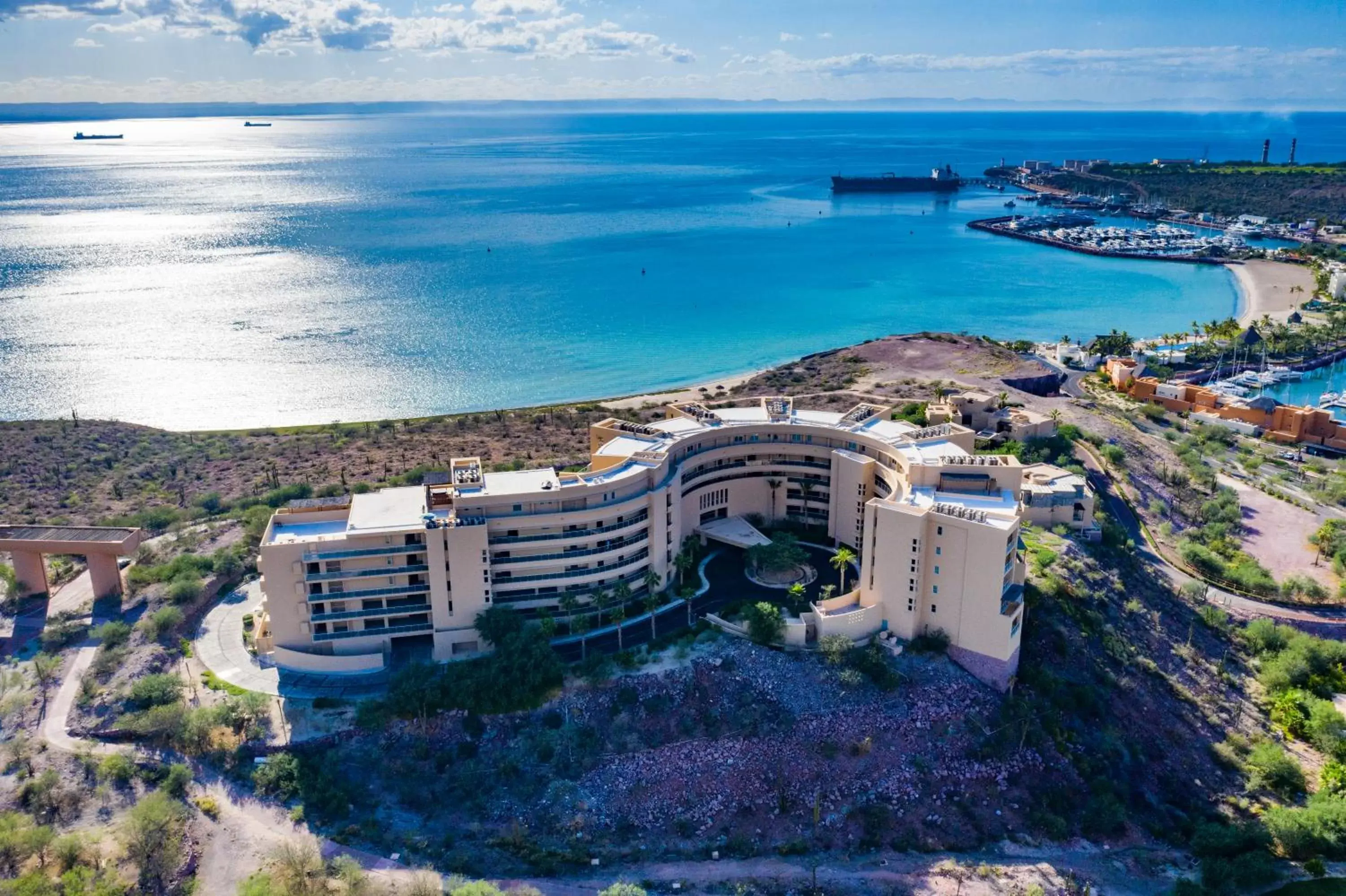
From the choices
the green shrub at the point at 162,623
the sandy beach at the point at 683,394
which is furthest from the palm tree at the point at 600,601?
the sandy beach at the point at 683,394

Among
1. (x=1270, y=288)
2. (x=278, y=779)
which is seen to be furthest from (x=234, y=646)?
(x=1270, y=288)

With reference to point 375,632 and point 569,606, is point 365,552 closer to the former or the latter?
point 375,632

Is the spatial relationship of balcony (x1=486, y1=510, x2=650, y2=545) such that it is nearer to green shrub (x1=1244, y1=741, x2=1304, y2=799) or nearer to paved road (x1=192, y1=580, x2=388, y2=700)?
paved road (x1=192, y1=580, x2=388, y2=700)

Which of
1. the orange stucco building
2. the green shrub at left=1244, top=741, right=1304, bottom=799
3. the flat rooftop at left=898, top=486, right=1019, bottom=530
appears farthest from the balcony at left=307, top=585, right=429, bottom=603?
the orange stucco building

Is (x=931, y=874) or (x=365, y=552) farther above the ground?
(x=365, y=552)

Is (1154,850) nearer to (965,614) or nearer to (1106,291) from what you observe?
(965,614)

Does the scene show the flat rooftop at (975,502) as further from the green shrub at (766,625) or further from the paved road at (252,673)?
the paved road at (252,673)

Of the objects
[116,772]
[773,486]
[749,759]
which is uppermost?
[773,486]
